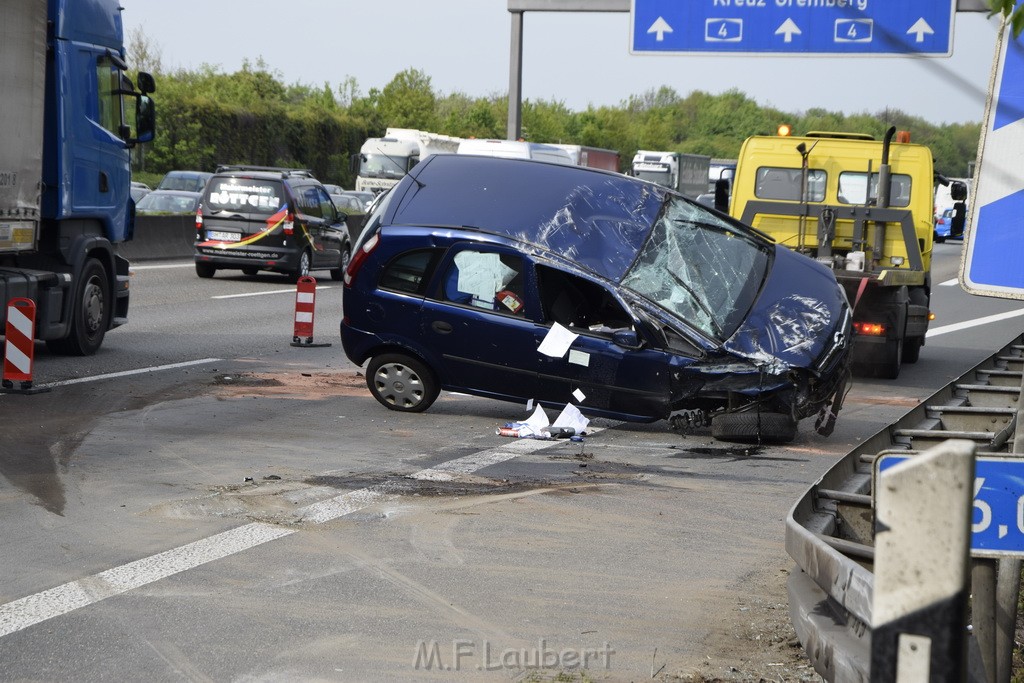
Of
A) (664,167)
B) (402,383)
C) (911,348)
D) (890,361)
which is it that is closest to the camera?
(402,383)

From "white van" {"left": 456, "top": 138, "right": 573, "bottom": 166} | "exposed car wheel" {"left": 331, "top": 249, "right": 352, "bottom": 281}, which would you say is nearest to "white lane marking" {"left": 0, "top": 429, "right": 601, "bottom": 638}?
"white van" {"left": 456, "top": 138, "right": 573, "bottom": 166}

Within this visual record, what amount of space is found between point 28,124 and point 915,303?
385 inches

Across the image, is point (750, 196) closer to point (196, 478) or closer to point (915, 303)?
point (915, 303)

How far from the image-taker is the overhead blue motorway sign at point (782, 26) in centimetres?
2022

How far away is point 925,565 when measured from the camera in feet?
6.69

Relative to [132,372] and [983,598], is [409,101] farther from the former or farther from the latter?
[983,598]

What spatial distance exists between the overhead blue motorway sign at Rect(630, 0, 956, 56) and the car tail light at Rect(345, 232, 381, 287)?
1146cm

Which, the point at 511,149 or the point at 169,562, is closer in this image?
the point at 169,562

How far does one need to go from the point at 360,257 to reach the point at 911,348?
8.29 m

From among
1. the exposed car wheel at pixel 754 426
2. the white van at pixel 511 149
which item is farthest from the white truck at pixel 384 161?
the exposed car wheel at pixel 754 426

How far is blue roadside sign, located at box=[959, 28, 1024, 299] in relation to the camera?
365 centimetres

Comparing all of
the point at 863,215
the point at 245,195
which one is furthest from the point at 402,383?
the point at 245,195

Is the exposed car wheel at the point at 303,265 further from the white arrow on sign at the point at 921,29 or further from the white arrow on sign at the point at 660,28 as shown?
the white arrow on sign at the point at 921,29

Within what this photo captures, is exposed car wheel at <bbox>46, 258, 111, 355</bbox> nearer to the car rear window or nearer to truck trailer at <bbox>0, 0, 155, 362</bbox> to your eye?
truck trailer at <bbox>0, 0, 155, 362</bbox>
